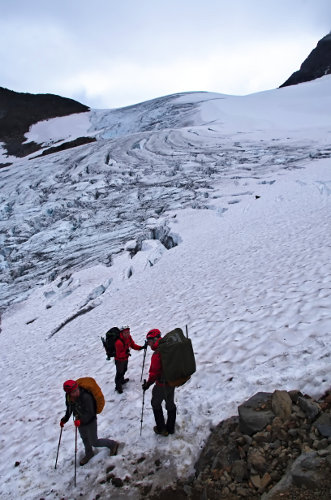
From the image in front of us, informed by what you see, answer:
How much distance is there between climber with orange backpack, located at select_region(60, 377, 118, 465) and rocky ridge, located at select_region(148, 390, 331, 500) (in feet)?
4.55

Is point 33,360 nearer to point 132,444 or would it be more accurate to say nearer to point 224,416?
point 132,444

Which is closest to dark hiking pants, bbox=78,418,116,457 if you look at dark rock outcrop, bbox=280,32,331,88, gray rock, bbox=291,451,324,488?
gray rock, bbox=291,451,324,488

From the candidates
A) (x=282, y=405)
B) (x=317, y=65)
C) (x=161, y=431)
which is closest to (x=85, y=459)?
(x=161, y=431)

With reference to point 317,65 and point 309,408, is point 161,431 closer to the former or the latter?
point 309,408

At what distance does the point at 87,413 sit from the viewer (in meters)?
5.19

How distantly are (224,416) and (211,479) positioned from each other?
114 centimetres

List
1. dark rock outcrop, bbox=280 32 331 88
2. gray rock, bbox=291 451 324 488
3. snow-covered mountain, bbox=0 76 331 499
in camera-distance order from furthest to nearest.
Result: dark rock outcrop, bbox=280 32 331 88 → snow-covered mountain, bbox=0 76 331 499 → gray rock, bbox=291 451 324 488

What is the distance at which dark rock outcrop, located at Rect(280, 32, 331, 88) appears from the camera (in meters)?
87.6

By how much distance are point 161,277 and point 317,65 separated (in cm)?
10082

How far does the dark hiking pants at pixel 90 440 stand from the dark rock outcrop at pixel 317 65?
104414 mm

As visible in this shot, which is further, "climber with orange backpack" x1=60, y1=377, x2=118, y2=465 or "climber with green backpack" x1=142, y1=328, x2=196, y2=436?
"climber with orange backpack" x1=60, y1=377, x2=118, y2=465

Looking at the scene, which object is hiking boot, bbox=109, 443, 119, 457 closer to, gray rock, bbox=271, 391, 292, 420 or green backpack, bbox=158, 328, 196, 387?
green backpack, bbox=158, 328, 196, 387

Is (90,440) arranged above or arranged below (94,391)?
below

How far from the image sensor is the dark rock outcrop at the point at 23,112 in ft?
213
